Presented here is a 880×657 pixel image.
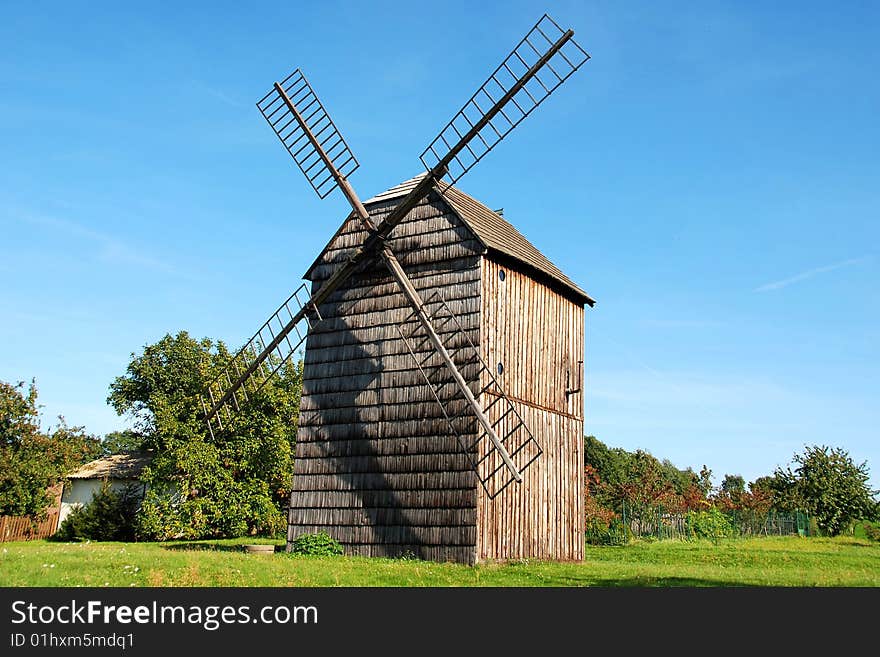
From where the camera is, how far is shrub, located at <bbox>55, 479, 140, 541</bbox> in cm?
3247

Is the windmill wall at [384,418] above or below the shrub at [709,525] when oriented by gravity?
above

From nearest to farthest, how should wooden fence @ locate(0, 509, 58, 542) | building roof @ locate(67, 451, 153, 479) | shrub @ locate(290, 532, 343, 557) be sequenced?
shrub @ locate(290, 532, 343, 557) → wooden fence @ locate(0, 509, 58, 542) → building roof @ locate(67, 451, 153, 479)

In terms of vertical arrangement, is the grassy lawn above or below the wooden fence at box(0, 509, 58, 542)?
above

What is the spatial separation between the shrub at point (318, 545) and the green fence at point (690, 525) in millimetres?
15984

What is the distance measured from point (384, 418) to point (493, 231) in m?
5.60

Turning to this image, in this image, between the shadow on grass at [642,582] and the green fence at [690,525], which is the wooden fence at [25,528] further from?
the shadow on grass at [642,582]

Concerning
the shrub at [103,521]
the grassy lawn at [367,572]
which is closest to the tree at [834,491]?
the grassy lawn at [367,572]

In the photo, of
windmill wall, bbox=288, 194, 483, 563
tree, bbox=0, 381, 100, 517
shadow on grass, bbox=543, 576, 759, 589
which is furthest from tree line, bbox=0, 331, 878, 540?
shadow on grass, bbox=543, 576, 759, 589

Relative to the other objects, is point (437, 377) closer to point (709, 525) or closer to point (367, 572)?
point (367, 572)

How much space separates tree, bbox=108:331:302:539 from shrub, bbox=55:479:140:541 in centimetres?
101

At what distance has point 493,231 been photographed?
20562mm

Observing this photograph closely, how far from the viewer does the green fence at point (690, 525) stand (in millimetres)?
32938

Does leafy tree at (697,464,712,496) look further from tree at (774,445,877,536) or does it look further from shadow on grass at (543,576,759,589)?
shadow on grass at (543,576,759,589)
